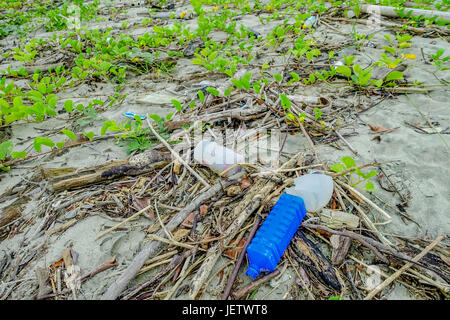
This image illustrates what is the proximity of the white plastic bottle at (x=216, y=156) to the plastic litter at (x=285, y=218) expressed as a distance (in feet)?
1.31

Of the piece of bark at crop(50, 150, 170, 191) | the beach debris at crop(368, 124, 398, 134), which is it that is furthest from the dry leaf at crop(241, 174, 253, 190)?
the beach debris at crop(368, 124, 398, 134)

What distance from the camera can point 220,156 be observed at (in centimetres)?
166

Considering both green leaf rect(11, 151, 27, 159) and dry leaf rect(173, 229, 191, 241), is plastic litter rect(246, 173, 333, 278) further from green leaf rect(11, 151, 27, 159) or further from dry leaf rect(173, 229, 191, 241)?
green leaf rect(11, 151, 27, 159)

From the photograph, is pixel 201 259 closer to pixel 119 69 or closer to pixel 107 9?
pixel 119 69

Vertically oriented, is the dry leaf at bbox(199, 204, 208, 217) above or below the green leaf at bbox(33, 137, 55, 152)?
below

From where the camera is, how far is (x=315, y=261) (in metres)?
1.16

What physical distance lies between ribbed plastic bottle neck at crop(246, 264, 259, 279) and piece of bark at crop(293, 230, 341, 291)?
0.23 m

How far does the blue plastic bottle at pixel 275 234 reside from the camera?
1.11m

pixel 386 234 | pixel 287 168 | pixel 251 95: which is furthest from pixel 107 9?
pixel 386 234

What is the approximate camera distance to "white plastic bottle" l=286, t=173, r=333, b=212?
52.7 inches

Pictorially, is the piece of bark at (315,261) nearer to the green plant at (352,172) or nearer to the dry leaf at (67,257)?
the green plant at (352,172)

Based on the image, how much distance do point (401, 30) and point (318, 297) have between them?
3.77 metres

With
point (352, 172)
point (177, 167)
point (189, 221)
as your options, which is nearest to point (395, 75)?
point (352, 172)

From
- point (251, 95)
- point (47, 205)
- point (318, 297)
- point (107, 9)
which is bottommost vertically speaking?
point (318, 297)
